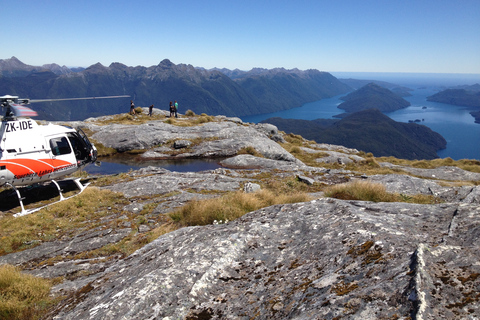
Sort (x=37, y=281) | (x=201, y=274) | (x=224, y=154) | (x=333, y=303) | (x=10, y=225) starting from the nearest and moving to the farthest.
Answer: (x=333, y=303) → (x=201, y=274) → (x=37, y=281) → (x=10, y=225) → (x=224, y=154)

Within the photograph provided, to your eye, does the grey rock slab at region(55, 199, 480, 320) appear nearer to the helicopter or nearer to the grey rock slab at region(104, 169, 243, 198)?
the grey rock slab at region(104, 169, 243, 198)

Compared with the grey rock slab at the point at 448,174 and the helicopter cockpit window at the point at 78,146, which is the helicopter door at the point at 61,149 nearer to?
the helicopter cockpit window at the point at 78,146

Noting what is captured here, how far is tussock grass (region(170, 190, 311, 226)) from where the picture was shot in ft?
30.5

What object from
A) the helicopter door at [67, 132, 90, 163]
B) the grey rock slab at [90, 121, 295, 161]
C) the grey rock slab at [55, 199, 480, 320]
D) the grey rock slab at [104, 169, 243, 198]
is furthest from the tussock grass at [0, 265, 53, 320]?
the grey rock slab at [90, 121, 295, 161]

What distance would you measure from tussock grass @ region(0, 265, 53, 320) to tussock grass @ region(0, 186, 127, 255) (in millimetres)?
4137

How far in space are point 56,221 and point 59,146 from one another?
6636 mm

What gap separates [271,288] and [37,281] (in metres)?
6.36

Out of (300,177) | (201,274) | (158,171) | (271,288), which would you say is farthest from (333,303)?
(158,171)

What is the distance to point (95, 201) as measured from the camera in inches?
539

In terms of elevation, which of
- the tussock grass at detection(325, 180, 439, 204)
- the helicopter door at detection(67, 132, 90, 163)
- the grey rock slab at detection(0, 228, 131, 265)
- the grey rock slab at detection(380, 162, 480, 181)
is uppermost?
the helicopter door at detection(67, 132, 90, 163)

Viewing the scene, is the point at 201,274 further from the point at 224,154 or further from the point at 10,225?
the point at 224,154

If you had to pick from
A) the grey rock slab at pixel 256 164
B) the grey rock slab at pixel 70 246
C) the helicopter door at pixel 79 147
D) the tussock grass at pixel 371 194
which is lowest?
the grey rock slab at pixel 256 164

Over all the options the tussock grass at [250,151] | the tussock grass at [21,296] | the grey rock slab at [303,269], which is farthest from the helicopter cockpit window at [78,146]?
the tussock grass at [250,151]

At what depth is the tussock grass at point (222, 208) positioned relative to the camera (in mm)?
9289
